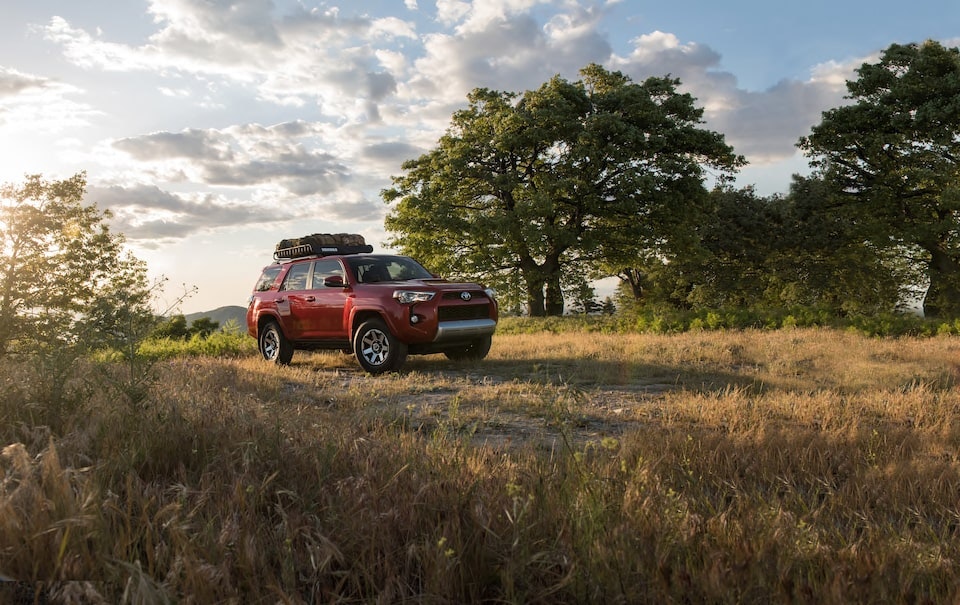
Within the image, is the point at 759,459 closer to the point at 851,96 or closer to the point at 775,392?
the point at 775,392

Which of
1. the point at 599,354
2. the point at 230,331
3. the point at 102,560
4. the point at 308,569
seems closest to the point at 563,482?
the point at 308,569

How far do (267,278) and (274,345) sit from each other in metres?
1.38

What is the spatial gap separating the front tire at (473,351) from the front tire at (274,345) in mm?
3051

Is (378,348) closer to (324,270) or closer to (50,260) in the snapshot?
(324,270)

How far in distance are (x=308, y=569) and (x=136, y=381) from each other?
2.86 m

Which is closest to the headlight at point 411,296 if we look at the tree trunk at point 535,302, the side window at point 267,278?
the side window at point 267,278

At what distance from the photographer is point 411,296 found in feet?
33.9

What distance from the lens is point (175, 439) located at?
4.11 m

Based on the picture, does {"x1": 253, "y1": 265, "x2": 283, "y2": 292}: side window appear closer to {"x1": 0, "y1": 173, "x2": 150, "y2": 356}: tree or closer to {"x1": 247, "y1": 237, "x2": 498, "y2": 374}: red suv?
{"x1": 247, "y1": 237, "x2": 498, "y2": 374}: red suv

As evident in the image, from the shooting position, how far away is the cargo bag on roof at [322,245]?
12820mm

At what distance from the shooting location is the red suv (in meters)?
10.4

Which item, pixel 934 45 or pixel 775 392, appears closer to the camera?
pixel 775 392

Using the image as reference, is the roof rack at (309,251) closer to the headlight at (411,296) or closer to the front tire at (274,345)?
the front tire at (274,345)

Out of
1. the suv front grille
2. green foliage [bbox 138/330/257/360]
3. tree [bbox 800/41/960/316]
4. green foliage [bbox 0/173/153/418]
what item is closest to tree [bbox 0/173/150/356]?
green foliage [bbox 0/173/153/418]
